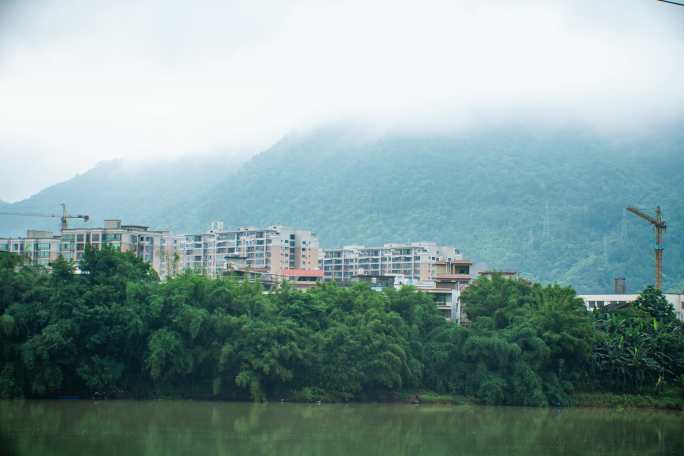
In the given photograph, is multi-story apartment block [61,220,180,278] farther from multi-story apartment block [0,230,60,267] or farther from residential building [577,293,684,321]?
residential building [577,293,684,321]

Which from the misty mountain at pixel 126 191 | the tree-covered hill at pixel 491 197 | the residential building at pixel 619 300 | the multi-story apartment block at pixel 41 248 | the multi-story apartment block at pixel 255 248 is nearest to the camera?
the residential building at pixel 619 300

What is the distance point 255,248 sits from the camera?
64875mm

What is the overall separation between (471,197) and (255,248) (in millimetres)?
52505

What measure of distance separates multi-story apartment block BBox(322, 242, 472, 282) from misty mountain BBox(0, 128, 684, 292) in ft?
55.8

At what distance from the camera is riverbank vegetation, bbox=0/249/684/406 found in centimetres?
2791

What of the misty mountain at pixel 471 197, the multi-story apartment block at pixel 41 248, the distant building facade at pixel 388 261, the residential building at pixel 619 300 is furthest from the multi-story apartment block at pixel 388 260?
the residential building at pixel 619 300

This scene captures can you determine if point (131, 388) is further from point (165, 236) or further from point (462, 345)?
point (165, 236)

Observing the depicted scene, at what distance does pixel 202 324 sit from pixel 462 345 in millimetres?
9269

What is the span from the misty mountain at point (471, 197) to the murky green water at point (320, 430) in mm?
58209

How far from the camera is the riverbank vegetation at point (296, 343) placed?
91.6 feet

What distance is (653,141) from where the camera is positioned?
413 feet

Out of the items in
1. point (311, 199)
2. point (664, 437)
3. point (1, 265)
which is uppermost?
point (311, 199)

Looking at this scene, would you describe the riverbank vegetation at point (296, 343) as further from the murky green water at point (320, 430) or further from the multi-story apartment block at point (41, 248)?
the multi-story apartment block at point (41, 248)

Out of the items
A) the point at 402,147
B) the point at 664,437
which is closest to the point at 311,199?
the point at 402,147
